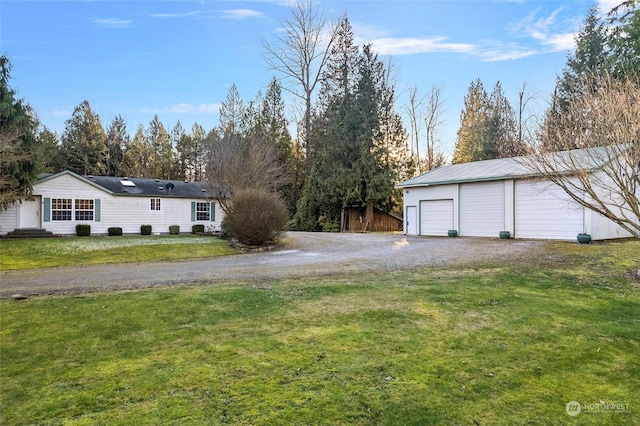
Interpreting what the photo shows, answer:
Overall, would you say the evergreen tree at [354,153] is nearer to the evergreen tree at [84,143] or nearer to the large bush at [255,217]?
the large bush at [255,217]

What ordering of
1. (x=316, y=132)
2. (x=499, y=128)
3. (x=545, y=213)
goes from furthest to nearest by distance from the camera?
(x=499, y=128)
(x=316, y=132)
(x=545, y=213)

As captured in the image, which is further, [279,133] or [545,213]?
[279,133]

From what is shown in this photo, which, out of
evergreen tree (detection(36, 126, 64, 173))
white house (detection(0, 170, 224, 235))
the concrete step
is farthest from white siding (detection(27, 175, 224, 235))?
evergreen tree (detection(36, 126, 64, 173))

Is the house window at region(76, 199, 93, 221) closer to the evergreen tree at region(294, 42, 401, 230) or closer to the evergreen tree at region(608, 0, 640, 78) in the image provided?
the evergreen tree at region(294, 42, 401, 230)

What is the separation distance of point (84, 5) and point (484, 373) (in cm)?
1498

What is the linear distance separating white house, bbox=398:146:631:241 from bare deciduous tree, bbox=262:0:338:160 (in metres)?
15.5

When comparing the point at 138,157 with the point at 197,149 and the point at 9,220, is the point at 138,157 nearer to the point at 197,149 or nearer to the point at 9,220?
the point at 197,149

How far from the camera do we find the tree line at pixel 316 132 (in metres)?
22.4

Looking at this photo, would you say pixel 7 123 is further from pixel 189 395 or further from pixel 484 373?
pixel 484 373

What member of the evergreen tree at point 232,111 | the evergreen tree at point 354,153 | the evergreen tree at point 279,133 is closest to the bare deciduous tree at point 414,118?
the evergreen tree at point 354,153

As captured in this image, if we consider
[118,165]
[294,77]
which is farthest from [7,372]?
[118,165]

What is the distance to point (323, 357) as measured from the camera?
13.9ft

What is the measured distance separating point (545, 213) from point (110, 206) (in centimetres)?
2283

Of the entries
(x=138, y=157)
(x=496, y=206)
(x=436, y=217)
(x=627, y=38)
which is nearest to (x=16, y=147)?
(x=436, y=217)
